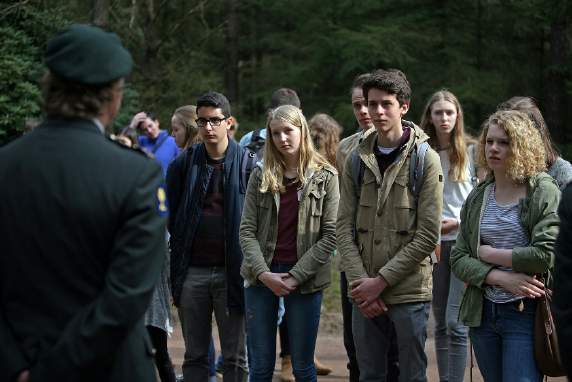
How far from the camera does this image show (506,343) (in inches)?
194

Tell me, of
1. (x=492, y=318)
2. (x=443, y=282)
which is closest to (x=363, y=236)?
(x=492, y=318)

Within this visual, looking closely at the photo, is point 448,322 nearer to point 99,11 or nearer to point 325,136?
point 325,136

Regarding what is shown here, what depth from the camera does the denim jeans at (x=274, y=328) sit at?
5.90 m

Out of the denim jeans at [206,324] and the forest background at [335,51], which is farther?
the forest background at [335,51]

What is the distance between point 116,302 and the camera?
3.01 metres

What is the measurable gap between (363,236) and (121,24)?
17.2 meters

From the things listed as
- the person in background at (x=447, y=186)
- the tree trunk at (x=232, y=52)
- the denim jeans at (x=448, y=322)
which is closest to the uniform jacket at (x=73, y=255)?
the denim jeans at (x=448, y=322)

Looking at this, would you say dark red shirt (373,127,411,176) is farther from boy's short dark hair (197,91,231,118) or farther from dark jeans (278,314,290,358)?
dark jeans (278,314,290,358)

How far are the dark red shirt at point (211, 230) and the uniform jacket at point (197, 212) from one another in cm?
3

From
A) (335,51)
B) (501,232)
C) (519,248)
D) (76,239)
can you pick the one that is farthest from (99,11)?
(76,239)

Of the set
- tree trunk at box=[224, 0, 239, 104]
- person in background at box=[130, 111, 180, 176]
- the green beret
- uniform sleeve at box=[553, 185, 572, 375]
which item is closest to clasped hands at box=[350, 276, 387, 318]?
uniform sleeve at box=[553, 185, 572, 375]

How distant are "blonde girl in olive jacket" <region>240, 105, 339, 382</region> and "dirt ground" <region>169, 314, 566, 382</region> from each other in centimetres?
216

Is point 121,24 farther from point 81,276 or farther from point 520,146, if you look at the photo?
point 81,276

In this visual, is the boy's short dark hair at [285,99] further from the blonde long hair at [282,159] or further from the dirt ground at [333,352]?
the dirt ground at [333,352]
